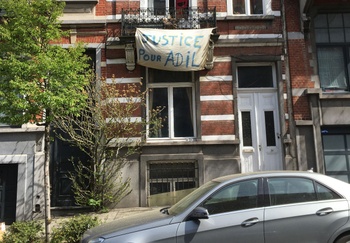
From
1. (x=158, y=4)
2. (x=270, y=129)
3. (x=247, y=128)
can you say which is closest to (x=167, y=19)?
(x=158, y=4)

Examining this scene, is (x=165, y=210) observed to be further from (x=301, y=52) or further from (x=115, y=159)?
(x=301, y=52)

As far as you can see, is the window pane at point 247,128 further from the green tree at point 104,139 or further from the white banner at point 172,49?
the green tree at point 104,139

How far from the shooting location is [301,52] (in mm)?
10742

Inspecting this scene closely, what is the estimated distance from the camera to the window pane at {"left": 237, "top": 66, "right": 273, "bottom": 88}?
35.8 feet

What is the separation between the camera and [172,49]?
399 inches

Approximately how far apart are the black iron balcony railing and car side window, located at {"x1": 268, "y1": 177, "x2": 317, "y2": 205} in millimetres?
6981

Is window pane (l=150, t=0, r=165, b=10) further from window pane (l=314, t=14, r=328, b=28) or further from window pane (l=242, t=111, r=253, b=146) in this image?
window pane (l=314, t=14, r=328, b=28)

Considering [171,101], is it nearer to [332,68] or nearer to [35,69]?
[35,69]

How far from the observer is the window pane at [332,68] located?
10797 mm

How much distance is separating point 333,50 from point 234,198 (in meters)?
8.32

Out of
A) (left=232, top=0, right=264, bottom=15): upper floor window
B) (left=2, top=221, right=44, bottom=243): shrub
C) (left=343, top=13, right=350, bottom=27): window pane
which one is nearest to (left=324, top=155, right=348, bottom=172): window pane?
(left=343, top=13, right=350, bottom=27): window pane

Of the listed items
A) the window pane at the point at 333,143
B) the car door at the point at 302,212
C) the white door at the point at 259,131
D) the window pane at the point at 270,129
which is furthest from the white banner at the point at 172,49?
the car door at the point at 302,212

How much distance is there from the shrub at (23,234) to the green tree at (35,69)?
295 millimetres

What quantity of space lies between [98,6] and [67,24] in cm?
116
